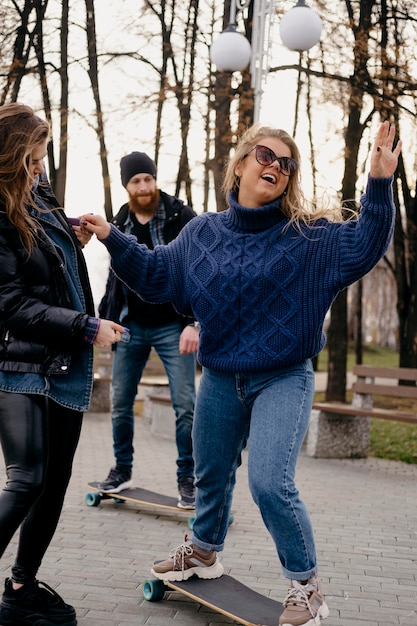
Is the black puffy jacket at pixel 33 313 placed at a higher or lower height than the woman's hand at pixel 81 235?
lower

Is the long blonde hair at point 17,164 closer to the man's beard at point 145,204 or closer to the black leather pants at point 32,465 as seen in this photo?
the black leather pants at point 32,465

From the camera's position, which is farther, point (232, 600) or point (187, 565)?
point (187, 565)

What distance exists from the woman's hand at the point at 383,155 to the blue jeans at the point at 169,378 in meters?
2.77

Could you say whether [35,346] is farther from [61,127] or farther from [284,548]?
[61,127]

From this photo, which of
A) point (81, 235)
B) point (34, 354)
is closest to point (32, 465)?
point (34, 354)

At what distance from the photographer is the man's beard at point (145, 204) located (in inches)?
228

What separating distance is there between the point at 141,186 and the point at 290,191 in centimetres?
241

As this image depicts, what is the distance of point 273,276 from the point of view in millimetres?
3402

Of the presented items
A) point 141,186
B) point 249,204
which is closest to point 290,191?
point 249,204

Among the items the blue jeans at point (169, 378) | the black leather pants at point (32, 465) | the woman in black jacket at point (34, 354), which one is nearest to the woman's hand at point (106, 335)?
the woman in black jacket at point (34, 354)

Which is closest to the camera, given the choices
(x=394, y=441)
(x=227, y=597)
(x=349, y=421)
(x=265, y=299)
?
(x=265, y=299)

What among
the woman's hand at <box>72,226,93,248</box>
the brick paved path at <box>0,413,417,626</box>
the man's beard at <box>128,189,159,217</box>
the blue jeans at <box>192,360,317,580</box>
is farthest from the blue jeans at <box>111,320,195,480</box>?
the woman's hand at <box>72,226,93,248</box>

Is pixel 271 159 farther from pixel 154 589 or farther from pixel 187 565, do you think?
pixel 154 589

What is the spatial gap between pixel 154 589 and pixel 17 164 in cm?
200
